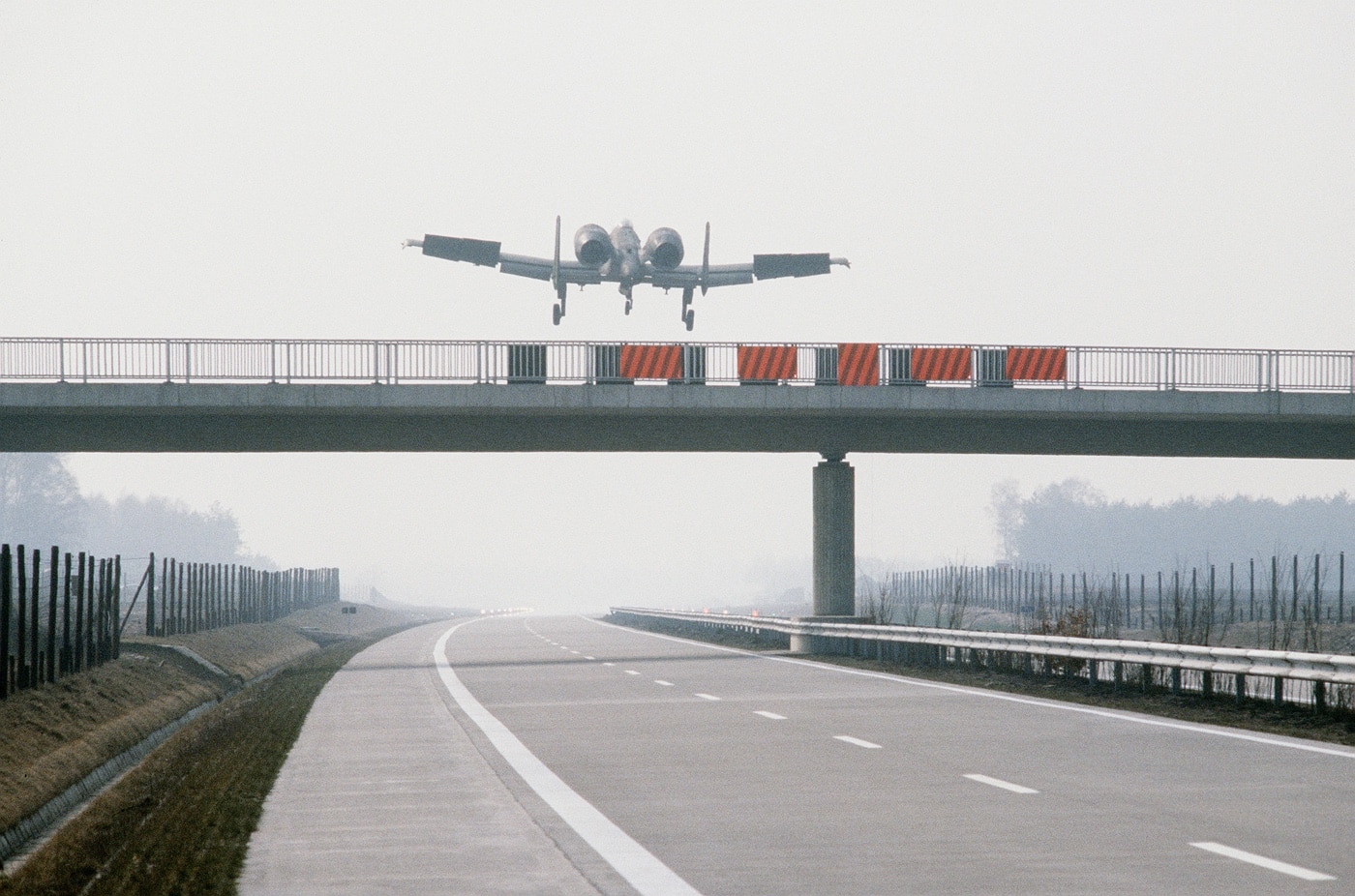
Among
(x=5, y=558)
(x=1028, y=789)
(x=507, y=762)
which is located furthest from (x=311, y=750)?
(x=5, y=558)

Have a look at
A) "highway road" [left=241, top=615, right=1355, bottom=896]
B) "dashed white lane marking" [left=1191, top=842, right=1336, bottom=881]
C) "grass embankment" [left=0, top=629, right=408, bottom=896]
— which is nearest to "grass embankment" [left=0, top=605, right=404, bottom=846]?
"grass embankment" [left=0, top=629, right=408, bottom=896]

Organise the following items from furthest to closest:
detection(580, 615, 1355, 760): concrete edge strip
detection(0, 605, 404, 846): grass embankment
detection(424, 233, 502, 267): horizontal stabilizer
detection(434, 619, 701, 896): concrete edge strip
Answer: detection(424, 233, 502, 267): horizontal stabilizer → detection(0, 605, 404, 846): grass embankment → detection(580, 615, 1355, 760): concrete edge strip → detection(434, 619, 701, 896): concrete edge strip

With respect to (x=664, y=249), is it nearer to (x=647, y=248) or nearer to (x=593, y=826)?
(x=647, y=248)

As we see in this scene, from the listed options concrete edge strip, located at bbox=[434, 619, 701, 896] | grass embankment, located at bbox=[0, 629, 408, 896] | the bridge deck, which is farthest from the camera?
the bridge deck

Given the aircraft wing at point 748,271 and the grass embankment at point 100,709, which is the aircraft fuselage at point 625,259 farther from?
the grass embankment at point 100,709

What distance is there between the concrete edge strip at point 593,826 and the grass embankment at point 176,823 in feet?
6.49

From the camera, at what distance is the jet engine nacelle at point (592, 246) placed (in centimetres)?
8581

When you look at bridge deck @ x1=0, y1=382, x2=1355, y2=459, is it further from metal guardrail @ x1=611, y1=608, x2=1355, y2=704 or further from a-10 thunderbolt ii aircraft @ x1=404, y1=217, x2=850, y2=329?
a-10 thunderbolt ii aircraft @ x1=404, y1=217, x2=850, y2=329

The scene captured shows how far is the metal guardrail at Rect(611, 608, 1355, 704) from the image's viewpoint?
19891 millimetres

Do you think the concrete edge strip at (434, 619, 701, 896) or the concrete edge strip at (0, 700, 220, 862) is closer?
the concrete edge strip at (434, 619, 701, 896)


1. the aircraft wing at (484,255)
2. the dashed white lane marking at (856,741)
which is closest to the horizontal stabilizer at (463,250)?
the aircraft wing at (484,255)

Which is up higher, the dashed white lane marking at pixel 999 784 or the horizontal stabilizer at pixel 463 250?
the horizontal stabilizer at pixel 463 250

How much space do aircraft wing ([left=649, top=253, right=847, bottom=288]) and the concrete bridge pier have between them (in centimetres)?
4064

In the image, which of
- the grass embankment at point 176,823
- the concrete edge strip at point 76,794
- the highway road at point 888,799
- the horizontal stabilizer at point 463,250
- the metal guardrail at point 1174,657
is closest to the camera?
the highway road at point 888,799
